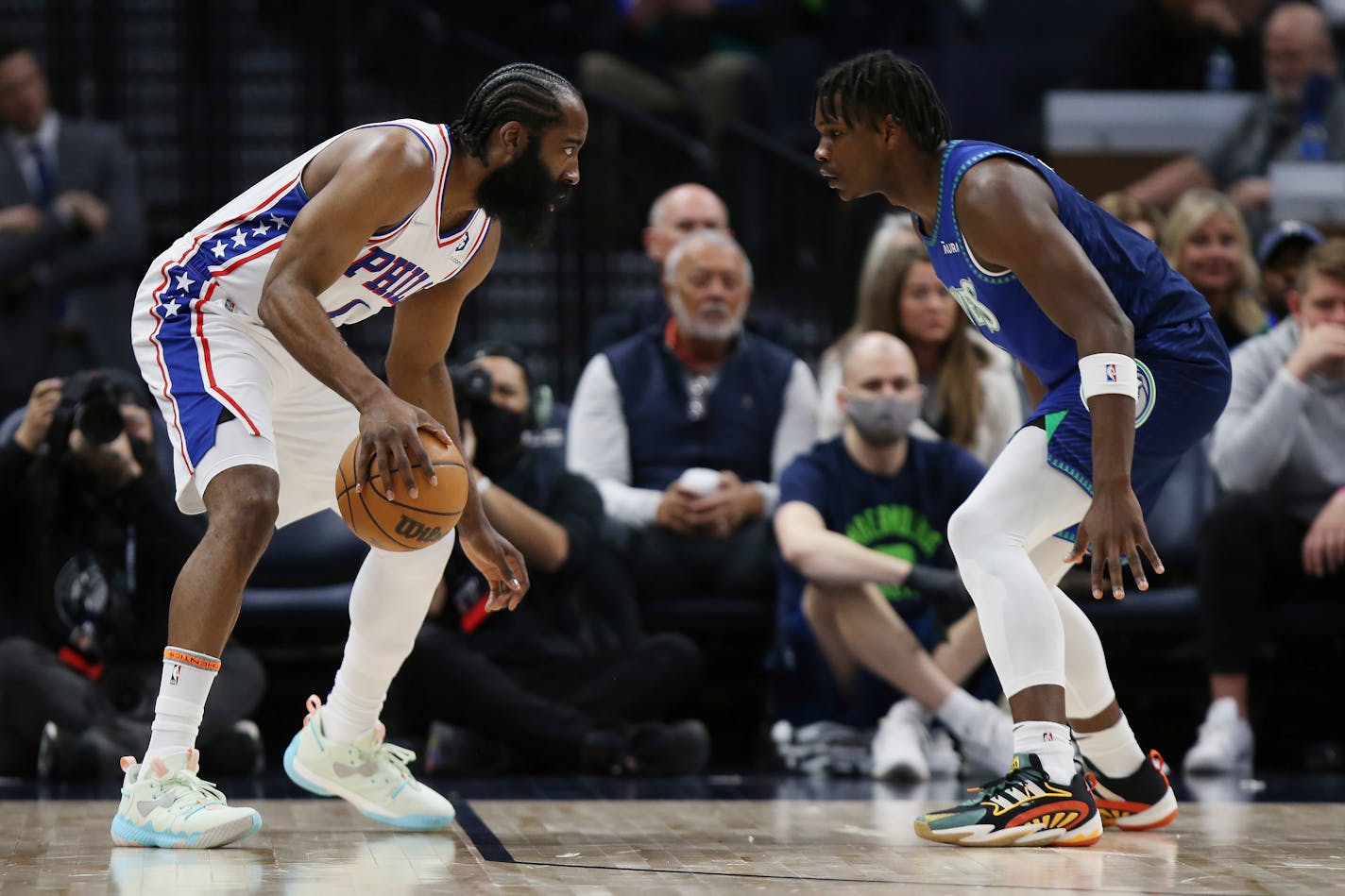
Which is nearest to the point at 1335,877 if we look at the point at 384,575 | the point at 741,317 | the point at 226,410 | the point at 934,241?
the point at 934,241

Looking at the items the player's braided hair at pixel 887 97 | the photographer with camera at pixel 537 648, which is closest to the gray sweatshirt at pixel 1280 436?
the photographer with camera at pixel 537 648

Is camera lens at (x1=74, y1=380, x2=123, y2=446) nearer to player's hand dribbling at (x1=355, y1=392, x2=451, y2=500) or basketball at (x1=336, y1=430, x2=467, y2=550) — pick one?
basketball at (x1=336, y1=430, x2=467, y2=550)

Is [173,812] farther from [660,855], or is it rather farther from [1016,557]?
[1016,557]

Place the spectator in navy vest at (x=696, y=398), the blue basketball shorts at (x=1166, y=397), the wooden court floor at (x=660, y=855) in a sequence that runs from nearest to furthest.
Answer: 1. the wooden court floor at (x=660, y=855)
2. the blue basketball shorts at (x=1166, y=397)
3. the spectator in navy vest at (x=696, y=398)

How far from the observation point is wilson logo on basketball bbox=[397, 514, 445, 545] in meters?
3.48

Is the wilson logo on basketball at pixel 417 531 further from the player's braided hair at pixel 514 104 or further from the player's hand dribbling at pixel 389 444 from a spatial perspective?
the player's braided hair at pixel 514 104

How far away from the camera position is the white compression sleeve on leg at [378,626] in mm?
3873

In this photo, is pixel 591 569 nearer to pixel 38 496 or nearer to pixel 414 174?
pixel 38 496

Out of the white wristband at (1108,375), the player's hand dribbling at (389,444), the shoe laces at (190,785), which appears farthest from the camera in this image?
the shoe laces at (190,785)

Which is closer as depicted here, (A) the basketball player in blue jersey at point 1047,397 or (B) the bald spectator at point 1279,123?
(A) the basketball player in blue jersey at point 1047,397

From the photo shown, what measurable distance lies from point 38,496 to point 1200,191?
12.7ft

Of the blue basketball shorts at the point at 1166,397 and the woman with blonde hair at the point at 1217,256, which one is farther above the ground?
the woman with blonde hair at the point at 1217,256

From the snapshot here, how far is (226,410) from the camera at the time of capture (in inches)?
142

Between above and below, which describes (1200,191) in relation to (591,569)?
above
